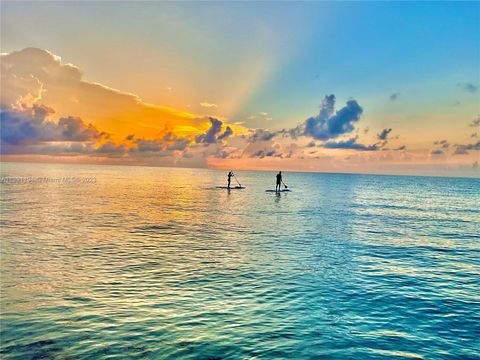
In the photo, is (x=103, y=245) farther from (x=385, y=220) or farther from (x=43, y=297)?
(x=385, y=220)

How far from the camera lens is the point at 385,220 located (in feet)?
159

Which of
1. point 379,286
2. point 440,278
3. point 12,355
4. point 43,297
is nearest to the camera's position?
point 12,355

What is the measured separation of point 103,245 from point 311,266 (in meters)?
15.0

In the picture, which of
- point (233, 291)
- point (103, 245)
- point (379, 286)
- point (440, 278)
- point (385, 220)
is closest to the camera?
point (233, 291)

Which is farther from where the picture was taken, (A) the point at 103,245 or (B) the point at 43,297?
(A) the point at 103,245

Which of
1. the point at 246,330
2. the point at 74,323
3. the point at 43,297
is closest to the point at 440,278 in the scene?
the point at 246,330

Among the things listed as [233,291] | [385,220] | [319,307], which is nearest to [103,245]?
[233,291]

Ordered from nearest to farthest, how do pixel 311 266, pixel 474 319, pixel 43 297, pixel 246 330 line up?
1. pixel 246 330
2. pixel 474 319
3. pixel 43 297
4. pixel 311 266

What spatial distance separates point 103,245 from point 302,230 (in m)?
18.9

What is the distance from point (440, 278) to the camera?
2088 cm

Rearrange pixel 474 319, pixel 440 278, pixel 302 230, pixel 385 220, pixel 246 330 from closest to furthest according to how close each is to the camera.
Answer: pixel 246 330, pixel 474 319, pixel 440 278, pixel 302 230, pixel 385 220

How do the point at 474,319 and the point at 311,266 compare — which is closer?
the point at 474,319

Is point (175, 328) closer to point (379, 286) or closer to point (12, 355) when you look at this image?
point (12, 355)

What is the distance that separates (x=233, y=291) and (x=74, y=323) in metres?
6.93
